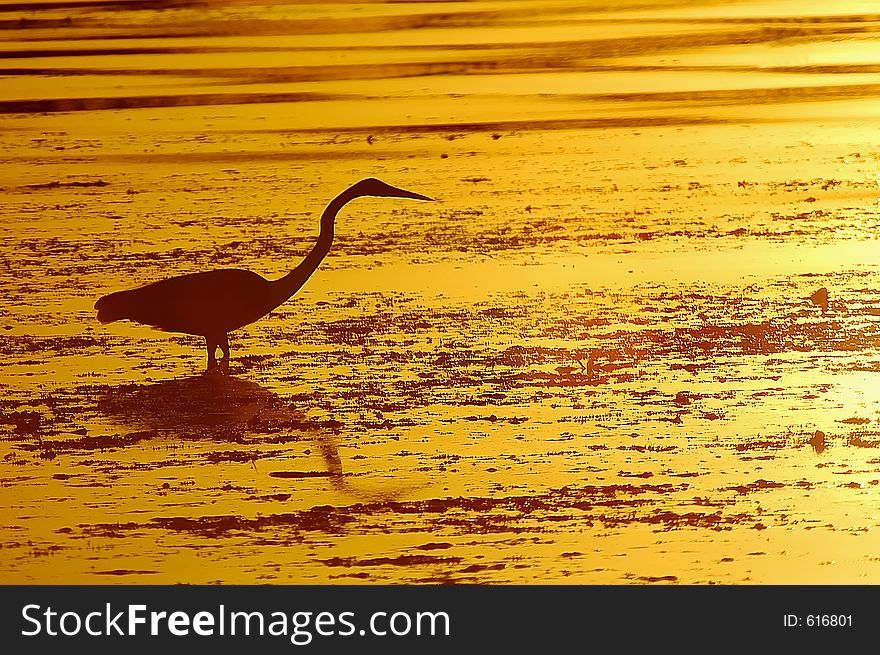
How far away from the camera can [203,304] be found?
29.3 inches

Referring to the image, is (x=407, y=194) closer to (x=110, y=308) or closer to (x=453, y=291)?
(x=453, y=291)

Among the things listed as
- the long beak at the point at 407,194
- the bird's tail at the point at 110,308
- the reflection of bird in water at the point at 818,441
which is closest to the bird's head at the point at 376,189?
the long beak at the point at 407,194

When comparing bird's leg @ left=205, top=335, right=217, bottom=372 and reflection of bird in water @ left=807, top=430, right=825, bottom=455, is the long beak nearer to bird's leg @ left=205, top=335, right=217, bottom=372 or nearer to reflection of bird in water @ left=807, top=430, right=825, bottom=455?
bird's leg @ left=205, top=335, right=217, bottom=372

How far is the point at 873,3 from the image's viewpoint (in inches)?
30.7

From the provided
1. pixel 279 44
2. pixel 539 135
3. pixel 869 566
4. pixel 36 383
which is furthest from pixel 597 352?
pixel 36 383

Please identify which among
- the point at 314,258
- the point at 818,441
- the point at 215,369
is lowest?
the point at 818,441

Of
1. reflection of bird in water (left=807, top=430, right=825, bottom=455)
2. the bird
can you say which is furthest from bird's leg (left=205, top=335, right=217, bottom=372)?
reflection of bird in water (left=807, top=430, right=825, bottom=455)

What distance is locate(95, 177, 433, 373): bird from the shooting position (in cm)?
74

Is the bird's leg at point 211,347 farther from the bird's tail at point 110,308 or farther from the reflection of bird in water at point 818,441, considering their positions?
the reflection of bird in water at point 818,441

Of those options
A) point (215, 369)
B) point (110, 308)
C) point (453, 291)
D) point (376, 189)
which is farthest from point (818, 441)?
point (110, 308)

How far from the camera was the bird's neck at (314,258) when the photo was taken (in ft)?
2.47

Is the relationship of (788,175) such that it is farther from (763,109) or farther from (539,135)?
(539,135)

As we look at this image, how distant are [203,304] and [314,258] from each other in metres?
0.12

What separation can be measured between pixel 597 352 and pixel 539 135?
0.24 m
